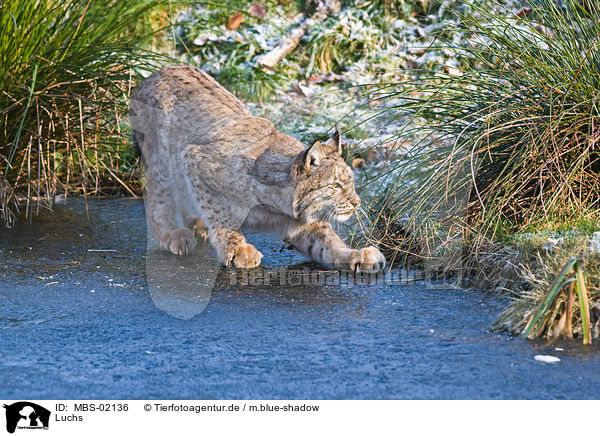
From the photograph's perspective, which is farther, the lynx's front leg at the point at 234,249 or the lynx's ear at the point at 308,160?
the lynx's front leg at the point at 234,249

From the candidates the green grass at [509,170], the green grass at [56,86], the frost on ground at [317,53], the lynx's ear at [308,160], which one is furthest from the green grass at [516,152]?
Result: the frost on ground at [317,53]

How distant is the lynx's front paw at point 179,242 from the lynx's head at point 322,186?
33.4 inches

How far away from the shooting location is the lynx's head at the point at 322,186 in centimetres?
441

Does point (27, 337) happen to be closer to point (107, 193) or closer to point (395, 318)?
point (395, 318)

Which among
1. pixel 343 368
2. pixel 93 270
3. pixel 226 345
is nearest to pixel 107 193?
pixel 93 270

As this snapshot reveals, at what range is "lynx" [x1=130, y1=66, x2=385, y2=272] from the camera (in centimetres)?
444

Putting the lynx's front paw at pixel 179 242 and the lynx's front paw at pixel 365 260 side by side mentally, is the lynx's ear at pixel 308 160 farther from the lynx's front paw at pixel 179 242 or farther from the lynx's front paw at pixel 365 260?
the lynx's front paw at pixel 179 242

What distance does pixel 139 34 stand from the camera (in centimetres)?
862

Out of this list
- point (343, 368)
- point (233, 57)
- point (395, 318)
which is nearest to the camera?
point (343, 368)

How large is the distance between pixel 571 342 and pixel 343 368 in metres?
0.95

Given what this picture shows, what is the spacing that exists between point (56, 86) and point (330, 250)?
2.22 meters

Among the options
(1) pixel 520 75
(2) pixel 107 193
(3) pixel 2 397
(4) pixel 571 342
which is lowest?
(3) pixel 2 397

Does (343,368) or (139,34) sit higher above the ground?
(139,34)
